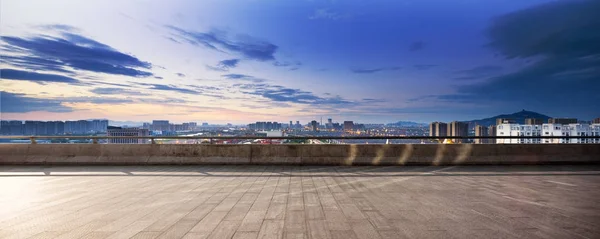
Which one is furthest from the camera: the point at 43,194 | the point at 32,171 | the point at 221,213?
the point at 32,171

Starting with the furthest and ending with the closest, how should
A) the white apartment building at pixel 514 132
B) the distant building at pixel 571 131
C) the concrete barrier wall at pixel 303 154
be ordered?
the distant building at pixel 571 131
the white apartment building at pixel 514 132
the concrete barrier wall at pixel 303 154

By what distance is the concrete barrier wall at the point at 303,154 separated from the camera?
43.8ft

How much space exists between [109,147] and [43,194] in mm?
6335

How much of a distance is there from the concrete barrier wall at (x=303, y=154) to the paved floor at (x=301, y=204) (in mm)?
2274

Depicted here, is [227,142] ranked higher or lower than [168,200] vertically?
higher

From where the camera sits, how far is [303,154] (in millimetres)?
13492

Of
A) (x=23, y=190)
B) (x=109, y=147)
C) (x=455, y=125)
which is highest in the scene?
(x=455, y=125)

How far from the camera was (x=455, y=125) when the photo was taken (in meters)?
15.5

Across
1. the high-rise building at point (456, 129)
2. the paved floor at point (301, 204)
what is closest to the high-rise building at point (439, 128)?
the high-rise building at point (456, 129)

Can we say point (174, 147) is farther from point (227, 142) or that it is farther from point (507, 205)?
point (507, 205)

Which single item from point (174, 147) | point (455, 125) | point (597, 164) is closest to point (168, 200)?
point (174, 147)

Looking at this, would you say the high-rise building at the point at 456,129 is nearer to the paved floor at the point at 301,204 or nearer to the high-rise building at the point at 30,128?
the paved floor at the point at 301,204

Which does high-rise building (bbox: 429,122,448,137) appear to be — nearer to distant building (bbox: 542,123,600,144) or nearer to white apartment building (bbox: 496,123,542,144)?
white apartment building (bbox: 496,123,542,144)

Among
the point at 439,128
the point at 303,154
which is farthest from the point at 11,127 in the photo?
the point at 439,128
